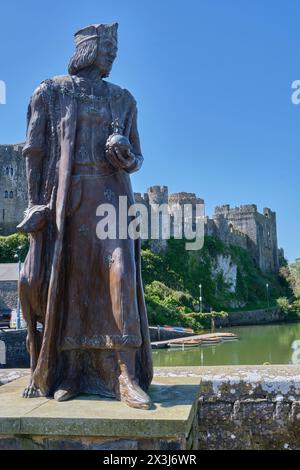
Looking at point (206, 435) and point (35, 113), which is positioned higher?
point (35, 113)

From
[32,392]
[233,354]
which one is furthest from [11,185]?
[32,392]

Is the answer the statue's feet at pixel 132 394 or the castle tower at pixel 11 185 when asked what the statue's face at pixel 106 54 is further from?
the castle tower at pixel 11 185

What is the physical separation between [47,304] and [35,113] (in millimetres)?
1554

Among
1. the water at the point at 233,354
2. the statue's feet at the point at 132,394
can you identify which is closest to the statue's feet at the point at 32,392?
the statue's feet at the point at 132,394

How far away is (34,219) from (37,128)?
0.78 m

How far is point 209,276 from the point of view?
6625 cm

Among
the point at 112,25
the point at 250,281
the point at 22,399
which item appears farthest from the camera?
the point at 250,281

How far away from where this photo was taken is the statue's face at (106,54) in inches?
168

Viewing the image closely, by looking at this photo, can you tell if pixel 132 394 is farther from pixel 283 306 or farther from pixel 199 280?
pixel 283 306

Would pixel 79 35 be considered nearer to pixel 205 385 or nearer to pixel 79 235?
pixel 79 235

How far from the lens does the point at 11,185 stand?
59.8 meters
